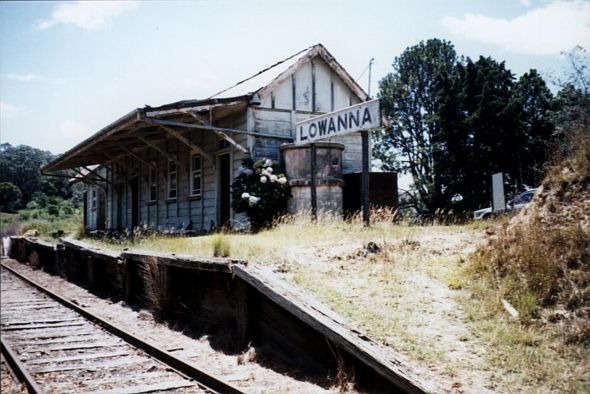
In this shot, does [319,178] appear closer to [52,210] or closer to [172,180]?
[172,180]

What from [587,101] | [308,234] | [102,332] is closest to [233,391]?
[102,332]

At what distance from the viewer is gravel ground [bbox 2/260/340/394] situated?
444cm

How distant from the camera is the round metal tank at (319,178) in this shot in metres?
12.9

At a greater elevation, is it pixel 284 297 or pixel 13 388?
pixel 284 297

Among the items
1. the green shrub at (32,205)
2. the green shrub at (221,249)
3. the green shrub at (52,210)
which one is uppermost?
the green shrub at (32,205)

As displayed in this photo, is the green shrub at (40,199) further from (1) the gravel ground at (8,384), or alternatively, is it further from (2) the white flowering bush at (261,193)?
(1) the gravel ground at (8,384)

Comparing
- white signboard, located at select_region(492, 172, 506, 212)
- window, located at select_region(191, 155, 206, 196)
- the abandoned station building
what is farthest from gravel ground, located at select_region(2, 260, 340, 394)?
window, located at select_region(191, 155, 206, 196)

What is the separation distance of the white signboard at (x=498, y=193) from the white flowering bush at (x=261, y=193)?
5.20m

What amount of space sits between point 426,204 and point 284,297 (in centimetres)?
2183

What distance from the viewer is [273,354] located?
17.7ft

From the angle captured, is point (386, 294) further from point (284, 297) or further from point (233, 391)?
point (233, 391)

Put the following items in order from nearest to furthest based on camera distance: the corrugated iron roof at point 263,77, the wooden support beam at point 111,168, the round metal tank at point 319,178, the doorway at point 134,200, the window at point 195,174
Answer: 1. the round metal tank at point 319,178
2. the corrugated iron roof at point 263,77
3. the window at point 195,174
4. the doorway at point 134,200
5. the wooden support beam at point 111,168

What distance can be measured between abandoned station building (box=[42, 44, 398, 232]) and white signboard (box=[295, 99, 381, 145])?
3.03ft

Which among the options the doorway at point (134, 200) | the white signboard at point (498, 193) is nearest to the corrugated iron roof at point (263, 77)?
the white signboard at point (498, 193)
